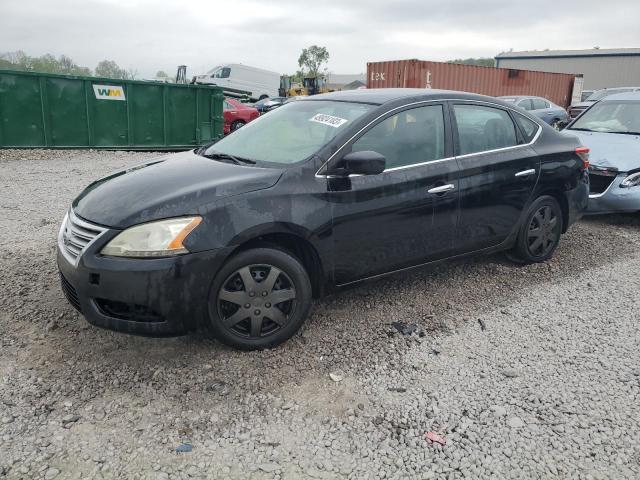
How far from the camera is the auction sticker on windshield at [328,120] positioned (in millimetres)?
3821

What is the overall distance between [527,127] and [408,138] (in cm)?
150

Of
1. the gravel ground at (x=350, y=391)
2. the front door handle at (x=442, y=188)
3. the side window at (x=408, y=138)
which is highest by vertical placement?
the side window at (x=408, y=138)

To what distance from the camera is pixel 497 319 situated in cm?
401

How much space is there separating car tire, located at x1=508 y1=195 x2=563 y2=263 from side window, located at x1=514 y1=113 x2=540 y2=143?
554 mm

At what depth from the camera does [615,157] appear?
263 inches

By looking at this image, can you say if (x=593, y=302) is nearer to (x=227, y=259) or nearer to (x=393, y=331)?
(x=393, y=331)

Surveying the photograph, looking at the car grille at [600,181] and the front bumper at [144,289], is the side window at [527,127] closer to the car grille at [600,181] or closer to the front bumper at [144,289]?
the car grille at [600,181]

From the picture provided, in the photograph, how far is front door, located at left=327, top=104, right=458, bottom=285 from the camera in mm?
3615

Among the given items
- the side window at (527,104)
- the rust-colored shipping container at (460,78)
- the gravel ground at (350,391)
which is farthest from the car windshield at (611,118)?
the rust-colored shipping container at (460,78)

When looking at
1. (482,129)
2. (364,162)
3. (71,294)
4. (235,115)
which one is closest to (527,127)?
(482,129)

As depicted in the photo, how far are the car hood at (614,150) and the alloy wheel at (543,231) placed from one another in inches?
80.6

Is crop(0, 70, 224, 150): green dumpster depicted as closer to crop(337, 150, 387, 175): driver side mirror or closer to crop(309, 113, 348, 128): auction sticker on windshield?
crop(309, 113, 348, 128): auction sticker on windshield

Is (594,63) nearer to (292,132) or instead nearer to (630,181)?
(630,181)

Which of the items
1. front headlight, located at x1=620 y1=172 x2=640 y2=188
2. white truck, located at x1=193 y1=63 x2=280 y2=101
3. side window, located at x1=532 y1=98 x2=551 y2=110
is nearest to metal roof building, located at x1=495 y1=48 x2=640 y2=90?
white truck, located at x1=193 y1=63 x2=280 y2=101
